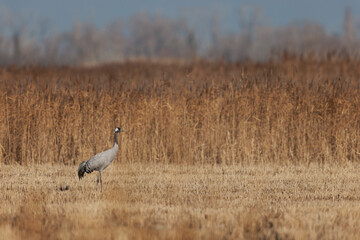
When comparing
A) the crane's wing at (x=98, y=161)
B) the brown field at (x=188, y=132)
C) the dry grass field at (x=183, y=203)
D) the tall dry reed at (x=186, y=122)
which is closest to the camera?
the dry grass field at (x=183, y=203)

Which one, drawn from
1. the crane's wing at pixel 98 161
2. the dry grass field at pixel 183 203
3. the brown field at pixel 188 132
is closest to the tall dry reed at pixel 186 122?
the brown field at pixel 188 132

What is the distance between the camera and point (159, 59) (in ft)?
115

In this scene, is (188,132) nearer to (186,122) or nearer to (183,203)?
(186,122)

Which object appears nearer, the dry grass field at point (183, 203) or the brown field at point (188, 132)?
the dry grass field at point (183, 203)

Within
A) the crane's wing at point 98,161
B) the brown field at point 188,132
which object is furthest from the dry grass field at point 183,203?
the crane's wing at point 98,161

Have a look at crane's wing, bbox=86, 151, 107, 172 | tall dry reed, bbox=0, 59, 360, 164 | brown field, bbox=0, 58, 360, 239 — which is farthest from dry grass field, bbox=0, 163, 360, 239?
tall dry reed, bbox=0, 59, 360, 164

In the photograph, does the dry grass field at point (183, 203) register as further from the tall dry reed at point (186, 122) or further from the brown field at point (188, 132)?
the tall dry reed at point (186, 122)

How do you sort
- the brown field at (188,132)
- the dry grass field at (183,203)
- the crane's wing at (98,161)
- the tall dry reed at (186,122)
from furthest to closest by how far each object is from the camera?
1. the tall dry reed at (186,122)
2. the brown field at (188,132)
3. the crane's wing at (98,161)
4. the dry grass field at (183,203)

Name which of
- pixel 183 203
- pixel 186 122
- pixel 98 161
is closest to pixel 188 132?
pixel 186 122

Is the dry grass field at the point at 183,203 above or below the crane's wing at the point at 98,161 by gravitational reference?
below

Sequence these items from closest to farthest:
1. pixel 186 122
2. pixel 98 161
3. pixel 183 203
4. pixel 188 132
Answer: pixel 183 203
pixel 98 161
pixel 188 132
pixel 186 122

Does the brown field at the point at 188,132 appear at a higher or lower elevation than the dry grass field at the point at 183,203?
higher

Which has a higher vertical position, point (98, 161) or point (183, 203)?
point (98, 161)

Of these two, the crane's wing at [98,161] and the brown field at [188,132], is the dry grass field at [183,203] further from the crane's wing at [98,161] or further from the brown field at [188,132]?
the crane's wing at [98,161]
